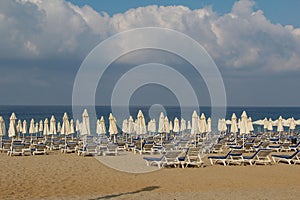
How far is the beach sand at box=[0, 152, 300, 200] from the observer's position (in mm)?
7707

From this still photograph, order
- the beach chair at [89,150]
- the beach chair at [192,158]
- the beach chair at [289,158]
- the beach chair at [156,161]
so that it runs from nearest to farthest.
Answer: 1. the beach chair at [156,161]
2. the beach chair at [192,158]
3. the beach chair at [289,158]
4. the beach chair at [89,150]

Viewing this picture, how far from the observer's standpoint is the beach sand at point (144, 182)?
25.3 ft

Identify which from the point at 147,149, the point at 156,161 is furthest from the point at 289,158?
the point at 147,149

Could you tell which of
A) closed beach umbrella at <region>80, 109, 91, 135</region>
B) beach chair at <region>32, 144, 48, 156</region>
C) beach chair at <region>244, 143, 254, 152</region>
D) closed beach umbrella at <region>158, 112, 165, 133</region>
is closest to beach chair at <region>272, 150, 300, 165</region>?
beach chair at <region>244, 143, 254, 152</region>

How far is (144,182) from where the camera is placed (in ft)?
30.8

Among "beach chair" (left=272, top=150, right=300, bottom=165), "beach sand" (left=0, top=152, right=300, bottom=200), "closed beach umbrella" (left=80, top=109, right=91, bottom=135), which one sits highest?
"closed beach umbrella" (left=80, top=109, right=91, bottom=135)

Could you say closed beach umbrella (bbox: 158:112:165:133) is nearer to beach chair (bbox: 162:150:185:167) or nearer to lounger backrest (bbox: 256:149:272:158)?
lounger backrest (bbox: 256:149:272:158)

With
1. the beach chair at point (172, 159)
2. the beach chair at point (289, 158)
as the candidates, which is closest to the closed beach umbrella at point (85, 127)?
the beach chair at point (172, 159)

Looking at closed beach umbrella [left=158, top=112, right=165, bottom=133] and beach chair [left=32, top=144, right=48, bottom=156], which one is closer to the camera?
beach chair [left=32, top=144, right=48, bottom=156]

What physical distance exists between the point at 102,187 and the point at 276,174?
4.83m

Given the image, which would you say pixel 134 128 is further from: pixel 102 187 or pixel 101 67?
pixel 102 187

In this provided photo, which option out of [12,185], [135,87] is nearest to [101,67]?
[135,87]

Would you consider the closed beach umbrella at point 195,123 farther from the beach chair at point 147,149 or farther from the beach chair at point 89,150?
the beach chair at point 89,150

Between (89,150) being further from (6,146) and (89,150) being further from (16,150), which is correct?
(6,146)
